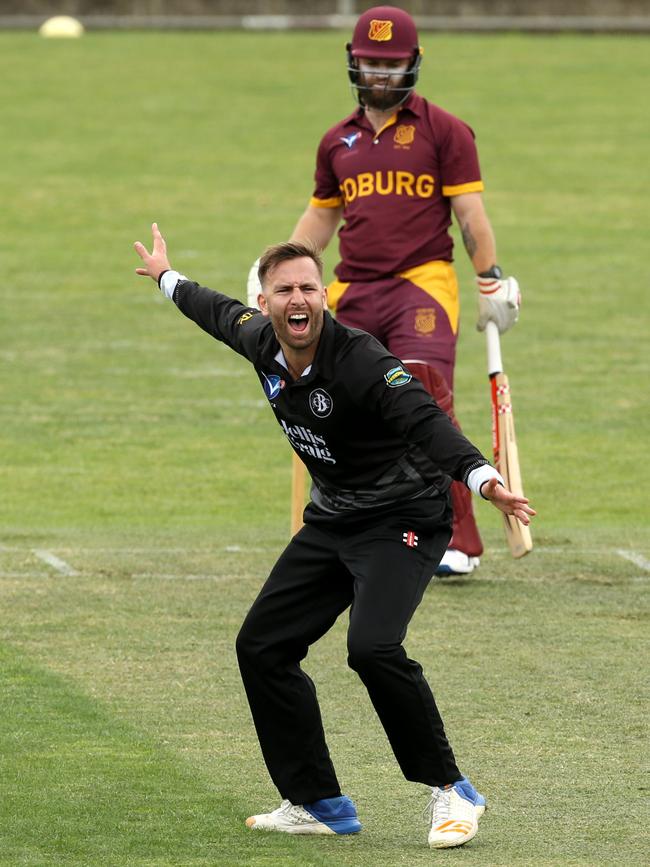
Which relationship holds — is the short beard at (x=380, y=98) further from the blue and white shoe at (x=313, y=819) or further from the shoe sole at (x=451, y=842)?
the shoe sole at (x=451, y=842)

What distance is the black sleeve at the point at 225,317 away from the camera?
20.8 ft

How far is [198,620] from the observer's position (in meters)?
8.71

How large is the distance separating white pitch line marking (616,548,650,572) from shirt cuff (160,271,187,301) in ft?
12.2

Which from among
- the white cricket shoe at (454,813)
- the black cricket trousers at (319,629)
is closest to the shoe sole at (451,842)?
the white cricket shoe at (454,813)

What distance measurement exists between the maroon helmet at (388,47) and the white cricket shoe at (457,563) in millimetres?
2047

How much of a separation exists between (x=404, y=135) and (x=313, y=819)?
4139mm

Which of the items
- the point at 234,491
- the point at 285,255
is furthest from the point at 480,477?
the point at 234,491

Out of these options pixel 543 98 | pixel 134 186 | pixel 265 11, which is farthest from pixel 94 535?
pixel 265 11

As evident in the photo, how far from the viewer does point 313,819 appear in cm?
612

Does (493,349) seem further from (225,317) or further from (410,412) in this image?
(410,412)

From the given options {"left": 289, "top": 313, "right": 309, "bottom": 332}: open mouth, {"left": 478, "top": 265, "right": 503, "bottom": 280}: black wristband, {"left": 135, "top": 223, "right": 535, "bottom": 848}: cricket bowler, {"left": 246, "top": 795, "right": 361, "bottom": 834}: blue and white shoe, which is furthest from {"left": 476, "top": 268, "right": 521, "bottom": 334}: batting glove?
{"left": 246, "top": 795, "right": 361, "bottom": 834}: blue and white shoe

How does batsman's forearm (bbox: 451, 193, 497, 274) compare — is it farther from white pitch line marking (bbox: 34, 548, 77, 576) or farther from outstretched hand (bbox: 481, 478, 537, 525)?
outstretched hand (bbox: 481, 478, 537, 525)

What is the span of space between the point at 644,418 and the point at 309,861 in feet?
28.3

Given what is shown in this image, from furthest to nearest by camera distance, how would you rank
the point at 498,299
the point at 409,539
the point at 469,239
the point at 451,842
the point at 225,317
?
the point at 498,299 < the point at 469,239 < the point at 225,317 < the point at 409,539 < the point at 451,842
